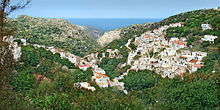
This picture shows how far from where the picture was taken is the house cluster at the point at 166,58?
38875 millimetres

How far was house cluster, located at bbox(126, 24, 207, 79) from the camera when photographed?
38.9m

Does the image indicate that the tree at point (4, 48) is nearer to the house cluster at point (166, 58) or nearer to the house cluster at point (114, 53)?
the house cluster at point (166, 58)

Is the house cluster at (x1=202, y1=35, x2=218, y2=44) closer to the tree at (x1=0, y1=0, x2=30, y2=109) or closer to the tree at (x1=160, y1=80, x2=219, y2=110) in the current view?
the tree at (x1=160, y1=80, x2=219, y2=110)

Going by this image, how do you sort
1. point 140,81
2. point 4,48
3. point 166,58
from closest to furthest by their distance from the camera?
1. point 4,48
2. point 140,81
3. point 166,58

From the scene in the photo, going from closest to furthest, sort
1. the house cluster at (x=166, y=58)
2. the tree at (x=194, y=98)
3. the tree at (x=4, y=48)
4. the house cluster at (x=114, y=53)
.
A: the tree at (x=4, y=48) < the tree at (x=194, y=98) < the house cluster at (x=166, y=58) < the house cluster at (x=114, y=53)

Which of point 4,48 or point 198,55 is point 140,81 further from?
point 4,48

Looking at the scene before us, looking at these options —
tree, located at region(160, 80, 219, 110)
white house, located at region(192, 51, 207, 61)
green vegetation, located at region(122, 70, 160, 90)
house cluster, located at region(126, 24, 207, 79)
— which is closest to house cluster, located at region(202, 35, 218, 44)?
house cluster, located at region(126, 24, 207, 79)

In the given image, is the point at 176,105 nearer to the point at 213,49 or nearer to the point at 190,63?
→ the point at 190,63

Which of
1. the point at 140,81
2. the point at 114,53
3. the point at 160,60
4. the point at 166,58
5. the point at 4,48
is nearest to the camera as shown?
the point at 4,48

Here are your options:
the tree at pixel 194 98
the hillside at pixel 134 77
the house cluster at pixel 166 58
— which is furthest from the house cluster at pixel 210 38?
the tree at pixel 194 98

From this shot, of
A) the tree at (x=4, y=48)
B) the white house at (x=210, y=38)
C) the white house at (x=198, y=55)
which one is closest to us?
the tree at (x=4, y=48)

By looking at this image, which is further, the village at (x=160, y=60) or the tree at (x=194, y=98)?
the village at (x=160, y=60)

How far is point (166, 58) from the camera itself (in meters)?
43.2

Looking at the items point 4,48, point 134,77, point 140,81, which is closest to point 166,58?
point 134,77
